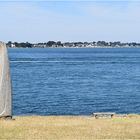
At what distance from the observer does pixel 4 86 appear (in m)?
20.1

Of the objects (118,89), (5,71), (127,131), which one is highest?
(5,71)

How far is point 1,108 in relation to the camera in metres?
20.0

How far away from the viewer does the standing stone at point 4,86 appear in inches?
788

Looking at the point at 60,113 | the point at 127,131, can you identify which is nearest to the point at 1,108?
the point at 127,131

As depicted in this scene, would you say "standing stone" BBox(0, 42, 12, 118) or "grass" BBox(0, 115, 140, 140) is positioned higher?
"standing stone" BBox(0, 42, 12, 118)

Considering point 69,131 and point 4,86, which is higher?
point 4,86

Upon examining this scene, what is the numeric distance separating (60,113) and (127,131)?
22074 mm

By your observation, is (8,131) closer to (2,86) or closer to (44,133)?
(44,133)

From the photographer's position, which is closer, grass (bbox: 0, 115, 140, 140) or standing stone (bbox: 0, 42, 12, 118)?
grass (bbox: 0, 115, 140, 140)

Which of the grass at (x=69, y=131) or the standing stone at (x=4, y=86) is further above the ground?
the standing stone at (x=4, y=86)

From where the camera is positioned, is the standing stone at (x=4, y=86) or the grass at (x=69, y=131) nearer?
the grass at (x=69, y=131)

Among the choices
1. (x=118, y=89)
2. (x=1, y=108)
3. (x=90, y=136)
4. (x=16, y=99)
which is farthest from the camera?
(x=118, y=89)

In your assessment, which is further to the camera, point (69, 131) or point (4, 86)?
point (4, 86)

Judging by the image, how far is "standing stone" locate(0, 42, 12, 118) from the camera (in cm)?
2002
